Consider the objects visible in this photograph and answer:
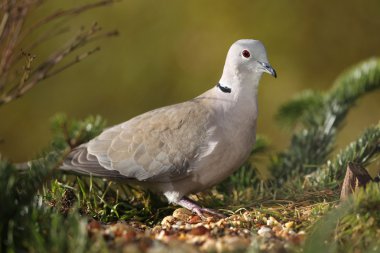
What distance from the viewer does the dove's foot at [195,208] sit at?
2.34 metres

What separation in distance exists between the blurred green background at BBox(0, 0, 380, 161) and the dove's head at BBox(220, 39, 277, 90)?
165 cm

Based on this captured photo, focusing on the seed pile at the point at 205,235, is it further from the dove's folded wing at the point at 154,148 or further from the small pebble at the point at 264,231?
the dove's folded wing at the point at 154,148

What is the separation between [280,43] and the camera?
14.2 ft

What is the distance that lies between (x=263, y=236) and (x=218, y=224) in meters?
0.22

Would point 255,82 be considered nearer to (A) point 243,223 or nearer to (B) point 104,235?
(A) point 243,223

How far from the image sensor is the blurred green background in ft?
14.2

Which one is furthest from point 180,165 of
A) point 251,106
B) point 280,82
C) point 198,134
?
point 280,82

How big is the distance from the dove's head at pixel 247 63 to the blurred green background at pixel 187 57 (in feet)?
5.41

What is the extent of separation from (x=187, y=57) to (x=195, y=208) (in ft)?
7.01

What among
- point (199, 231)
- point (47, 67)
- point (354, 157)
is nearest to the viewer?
point (47, 67)

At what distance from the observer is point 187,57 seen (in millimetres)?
4434

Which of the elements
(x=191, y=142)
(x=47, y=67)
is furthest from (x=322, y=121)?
(x=47, y=67)

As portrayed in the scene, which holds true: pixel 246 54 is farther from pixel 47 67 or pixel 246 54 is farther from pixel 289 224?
pixel 47 67

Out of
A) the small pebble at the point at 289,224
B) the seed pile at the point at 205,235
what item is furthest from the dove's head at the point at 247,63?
the small pebble at the point at 289,224
